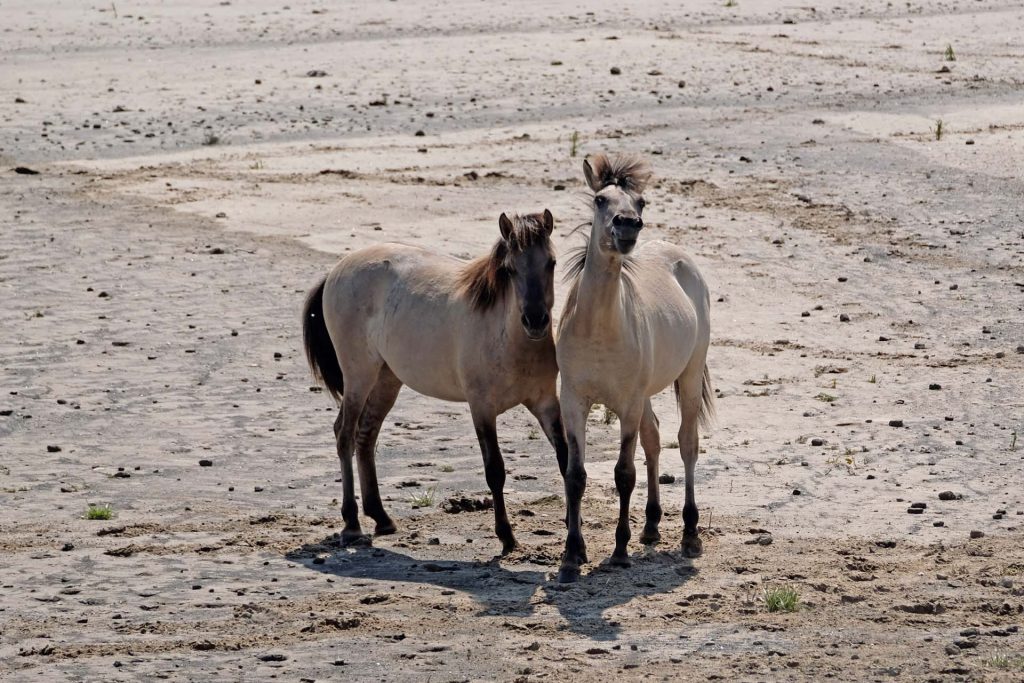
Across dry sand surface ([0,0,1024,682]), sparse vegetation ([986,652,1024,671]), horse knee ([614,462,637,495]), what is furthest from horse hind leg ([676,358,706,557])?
sparse vegetation ([986,652,1024,671])

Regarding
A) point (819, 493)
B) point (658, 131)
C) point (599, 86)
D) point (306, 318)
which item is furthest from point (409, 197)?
point (819, 493)

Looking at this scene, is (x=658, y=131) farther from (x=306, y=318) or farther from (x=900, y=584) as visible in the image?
(x=900, y=584)

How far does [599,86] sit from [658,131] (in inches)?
81.1

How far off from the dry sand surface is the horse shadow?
2 centimetres

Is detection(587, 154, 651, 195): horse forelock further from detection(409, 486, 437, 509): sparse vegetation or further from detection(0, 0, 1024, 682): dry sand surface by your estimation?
detection(409, 486, 437, 509): sparse vegetation

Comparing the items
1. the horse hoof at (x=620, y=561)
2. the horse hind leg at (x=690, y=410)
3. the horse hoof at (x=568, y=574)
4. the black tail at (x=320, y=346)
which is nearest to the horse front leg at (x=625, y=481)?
the horse hoof at (x=620, y=561)

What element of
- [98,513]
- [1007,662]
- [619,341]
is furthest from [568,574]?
[98,513]

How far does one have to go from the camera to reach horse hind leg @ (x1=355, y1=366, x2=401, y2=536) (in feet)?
28.0

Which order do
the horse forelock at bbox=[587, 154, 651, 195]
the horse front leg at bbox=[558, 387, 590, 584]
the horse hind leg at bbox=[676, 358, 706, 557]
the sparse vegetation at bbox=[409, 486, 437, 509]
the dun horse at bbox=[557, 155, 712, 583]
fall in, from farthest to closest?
1. the sparse vegetation at bbox=[409, 486, 437, 509]
2. the horse hind leg at bbox=[676, 358, 706, 557]
3. the horse front leg at bbox=[558, 387, 590, 584]
4. the horse forelock at bbox=[587, 154, 651, 195]
5. the dun horse at bbox=[557, 155, 712, 583]

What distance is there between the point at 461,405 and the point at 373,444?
6.72ft

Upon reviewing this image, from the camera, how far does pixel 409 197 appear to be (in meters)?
15.3

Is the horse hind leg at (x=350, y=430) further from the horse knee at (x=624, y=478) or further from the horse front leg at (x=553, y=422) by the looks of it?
the horse knee at (x=624, y=478)

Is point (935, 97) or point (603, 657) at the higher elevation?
point (935, 97)

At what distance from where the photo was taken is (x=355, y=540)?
327 inches
